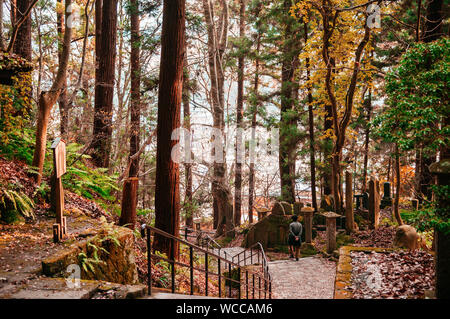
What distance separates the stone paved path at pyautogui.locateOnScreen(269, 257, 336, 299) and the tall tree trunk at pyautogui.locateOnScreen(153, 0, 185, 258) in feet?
13.3

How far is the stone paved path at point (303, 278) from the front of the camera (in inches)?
340

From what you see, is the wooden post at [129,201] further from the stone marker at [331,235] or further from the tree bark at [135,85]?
the stone marker at [331,235]

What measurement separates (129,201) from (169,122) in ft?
6.90

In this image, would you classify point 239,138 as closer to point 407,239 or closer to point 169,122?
point 407,239

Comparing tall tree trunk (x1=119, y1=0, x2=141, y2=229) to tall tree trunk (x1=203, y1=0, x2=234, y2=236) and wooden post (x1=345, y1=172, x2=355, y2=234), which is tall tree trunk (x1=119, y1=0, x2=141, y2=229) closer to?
tall tree trunk (x1=203, y1=0, x2=234, y2=236)

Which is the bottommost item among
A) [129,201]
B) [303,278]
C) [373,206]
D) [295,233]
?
[303,278]

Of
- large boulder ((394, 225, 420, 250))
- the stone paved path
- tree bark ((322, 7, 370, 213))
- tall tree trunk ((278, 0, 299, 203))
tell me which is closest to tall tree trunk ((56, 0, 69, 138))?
the stone paved path

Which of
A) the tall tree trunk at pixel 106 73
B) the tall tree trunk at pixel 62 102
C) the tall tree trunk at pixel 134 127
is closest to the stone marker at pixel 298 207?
the tall tree trunk at pixel 134 127

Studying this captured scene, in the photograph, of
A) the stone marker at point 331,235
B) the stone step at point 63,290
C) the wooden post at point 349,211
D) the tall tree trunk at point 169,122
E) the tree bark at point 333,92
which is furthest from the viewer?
the wooden post at point 349,211

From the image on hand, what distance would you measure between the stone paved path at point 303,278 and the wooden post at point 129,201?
4.92 metres

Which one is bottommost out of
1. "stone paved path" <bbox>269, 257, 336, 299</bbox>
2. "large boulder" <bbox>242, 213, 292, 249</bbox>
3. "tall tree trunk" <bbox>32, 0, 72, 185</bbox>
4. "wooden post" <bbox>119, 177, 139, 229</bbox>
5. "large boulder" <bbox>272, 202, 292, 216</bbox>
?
"stone paved path" <bbox>269, 257, 336, 299</bbox>

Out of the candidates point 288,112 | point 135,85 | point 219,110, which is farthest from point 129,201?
point 288,112

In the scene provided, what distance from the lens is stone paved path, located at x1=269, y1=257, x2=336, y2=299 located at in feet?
28.4

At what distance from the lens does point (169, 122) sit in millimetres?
7129
